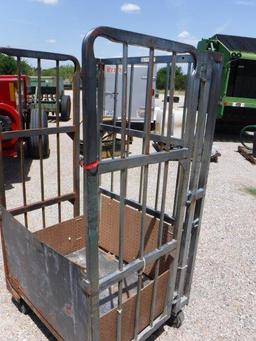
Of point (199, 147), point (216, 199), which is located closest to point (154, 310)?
point (199, 147)

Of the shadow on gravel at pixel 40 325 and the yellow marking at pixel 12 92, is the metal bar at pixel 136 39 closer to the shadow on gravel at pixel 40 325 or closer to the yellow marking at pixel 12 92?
the shadow on gravel at pixel 40 325

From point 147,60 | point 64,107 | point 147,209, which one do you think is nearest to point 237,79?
point 64,107

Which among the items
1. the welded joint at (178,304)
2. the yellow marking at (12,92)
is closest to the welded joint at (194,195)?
the welded joint at (178,304)

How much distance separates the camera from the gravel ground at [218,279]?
2.10 m

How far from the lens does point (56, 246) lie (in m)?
2.32

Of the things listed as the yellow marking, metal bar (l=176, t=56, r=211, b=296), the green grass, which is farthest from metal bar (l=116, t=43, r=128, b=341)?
the green grass

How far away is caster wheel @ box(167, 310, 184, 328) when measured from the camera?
2131 mm

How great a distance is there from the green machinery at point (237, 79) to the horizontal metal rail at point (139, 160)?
19.9ft

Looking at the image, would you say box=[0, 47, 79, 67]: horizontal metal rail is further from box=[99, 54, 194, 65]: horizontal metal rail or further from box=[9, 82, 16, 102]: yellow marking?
box=[9, 82, 16, 102]: yellow marking

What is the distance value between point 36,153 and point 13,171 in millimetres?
712

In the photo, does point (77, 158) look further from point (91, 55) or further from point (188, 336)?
point (188, 336)

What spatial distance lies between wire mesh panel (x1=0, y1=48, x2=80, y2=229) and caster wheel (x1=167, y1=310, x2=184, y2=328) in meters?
1.09

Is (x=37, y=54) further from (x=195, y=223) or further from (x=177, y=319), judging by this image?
(x=177, y=319)

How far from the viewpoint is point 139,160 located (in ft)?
4.54
